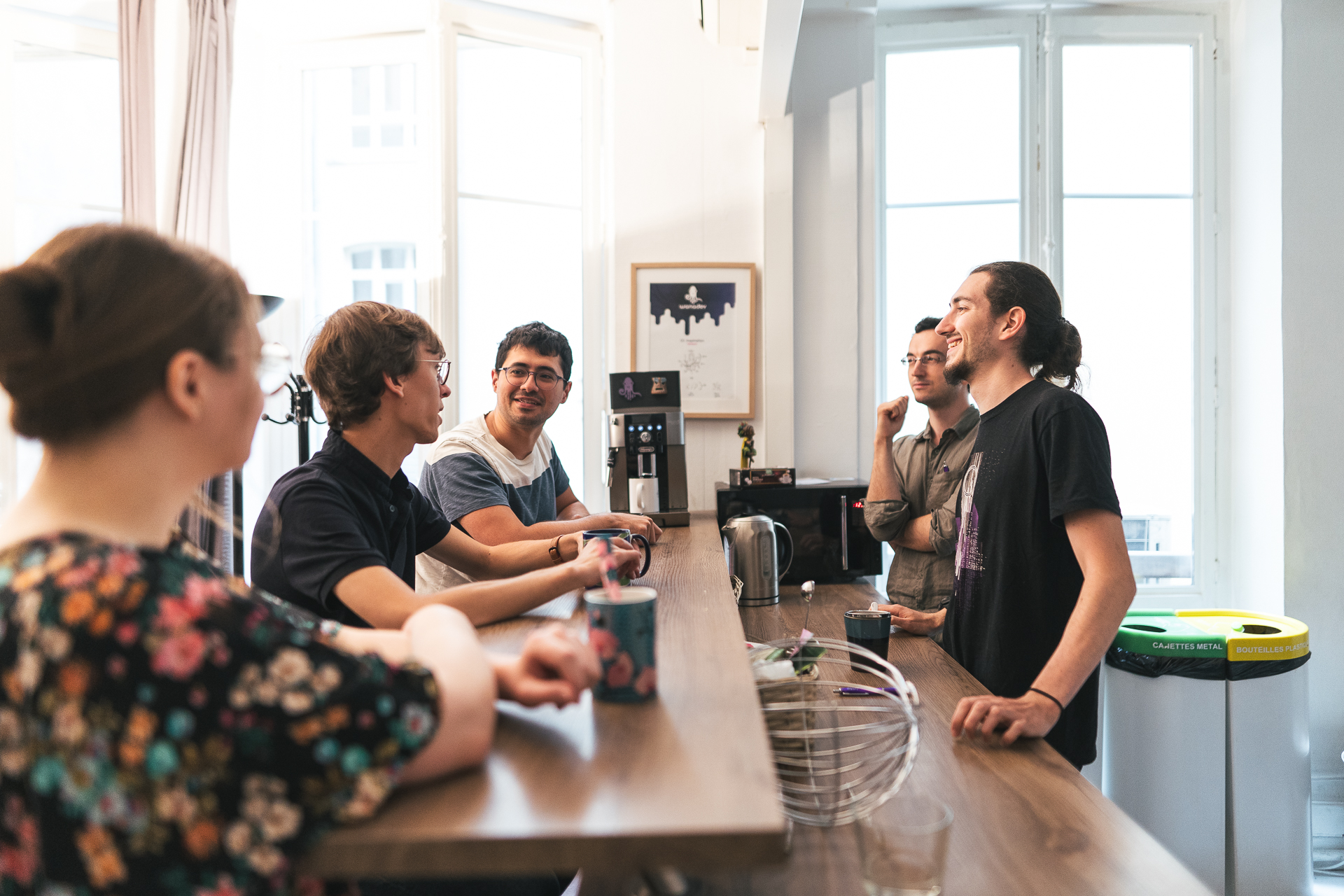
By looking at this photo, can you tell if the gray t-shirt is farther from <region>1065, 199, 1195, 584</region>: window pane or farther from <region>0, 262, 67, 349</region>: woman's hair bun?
<region>1065, 199, 1195, 584</region>: window pane

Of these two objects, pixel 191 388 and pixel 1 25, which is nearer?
pixel 191 388

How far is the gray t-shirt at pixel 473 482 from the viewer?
2152 mm

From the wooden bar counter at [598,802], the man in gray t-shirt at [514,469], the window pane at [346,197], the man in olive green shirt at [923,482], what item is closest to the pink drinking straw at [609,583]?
the wooden bar counter at [598,802]

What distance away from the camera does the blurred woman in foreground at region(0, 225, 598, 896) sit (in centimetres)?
65

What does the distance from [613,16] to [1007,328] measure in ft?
7.76

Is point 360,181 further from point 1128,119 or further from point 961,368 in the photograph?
point 1128,119

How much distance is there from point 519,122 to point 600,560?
2734 millimetres

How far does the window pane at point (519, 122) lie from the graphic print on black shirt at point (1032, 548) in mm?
2468

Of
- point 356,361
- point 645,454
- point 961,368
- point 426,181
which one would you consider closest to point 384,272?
point 426,181

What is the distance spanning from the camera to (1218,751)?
2.40 meters

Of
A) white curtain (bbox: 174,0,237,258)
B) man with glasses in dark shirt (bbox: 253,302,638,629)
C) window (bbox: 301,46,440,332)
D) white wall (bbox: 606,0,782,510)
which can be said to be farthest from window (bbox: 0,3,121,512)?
man with glasses in dark shirt (bbox: 253,302,638,629)

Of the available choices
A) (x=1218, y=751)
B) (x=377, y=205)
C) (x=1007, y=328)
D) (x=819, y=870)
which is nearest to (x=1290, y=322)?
(x=1218, y=751)

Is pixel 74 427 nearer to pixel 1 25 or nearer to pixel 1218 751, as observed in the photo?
pixel 1218 751

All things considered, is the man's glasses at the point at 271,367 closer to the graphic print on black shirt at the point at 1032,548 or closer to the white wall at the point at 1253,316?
the graphic print on black shirt at the point at 1032,548
